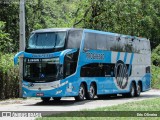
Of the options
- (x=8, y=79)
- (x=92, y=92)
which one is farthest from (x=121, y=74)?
(x=8, y=79)

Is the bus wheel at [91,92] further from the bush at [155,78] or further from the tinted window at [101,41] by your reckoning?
the bush at [155,78]

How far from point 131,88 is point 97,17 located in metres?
9.81

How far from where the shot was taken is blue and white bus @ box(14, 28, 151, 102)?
2155 cm

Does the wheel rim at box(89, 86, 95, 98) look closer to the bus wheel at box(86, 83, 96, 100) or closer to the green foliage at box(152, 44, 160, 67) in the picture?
the bus wheel at box(86, 83, 96, 100)

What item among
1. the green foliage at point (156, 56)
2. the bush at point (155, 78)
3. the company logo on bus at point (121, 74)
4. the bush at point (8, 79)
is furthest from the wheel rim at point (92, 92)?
the green foliage at point (156, 56)

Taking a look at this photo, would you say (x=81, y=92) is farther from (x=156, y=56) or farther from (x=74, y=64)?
(x=156, y=56)

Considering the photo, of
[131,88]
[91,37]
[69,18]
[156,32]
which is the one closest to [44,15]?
[69,18]

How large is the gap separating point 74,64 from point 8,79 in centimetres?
522

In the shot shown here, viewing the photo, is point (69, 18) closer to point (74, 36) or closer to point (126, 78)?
point (126, 78)

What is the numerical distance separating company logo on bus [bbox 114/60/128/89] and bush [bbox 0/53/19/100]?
6.08 metres

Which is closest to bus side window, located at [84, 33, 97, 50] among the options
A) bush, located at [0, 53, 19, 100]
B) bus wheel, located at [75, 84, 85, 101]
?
bus wheel, located at [75, 84, 85, 101]

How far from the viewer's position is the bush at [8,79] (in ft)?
82.5

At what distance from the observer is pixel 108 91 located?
26109mm

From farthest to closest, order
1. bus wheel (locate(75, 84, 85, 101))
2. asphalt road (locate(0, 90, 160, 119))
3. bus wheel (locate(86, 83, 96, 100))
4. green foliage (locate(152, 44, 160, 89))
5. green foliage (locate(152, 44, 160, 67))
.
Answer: green foliage (locate(152, 44, 160, 67))
green foliage (locate(152, 44, 160, 89))
bus wheel (locate(86, 83, 96, 100))
bus wheel (locate(75, 84, 85, 101))
asphalt road (locate(0, 90, 160, 119))
